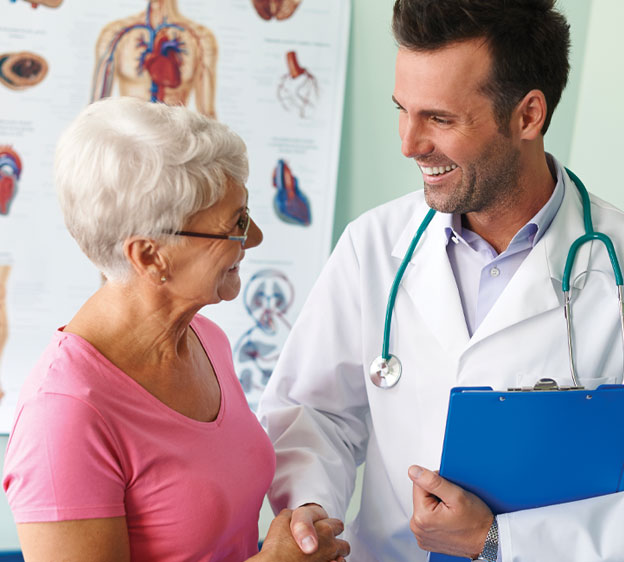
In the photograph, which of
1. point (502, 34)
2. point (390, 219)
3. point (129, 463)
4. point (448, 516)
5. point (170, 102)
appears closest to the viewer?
point (129, 463)

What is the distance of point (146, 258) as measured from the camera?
1059 mm

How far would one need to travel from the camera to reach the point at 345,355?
142cm

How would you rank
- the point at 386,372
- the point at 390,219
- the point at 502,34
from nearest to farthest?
the point at 502,34, the point at 386,372, the point at 390,219

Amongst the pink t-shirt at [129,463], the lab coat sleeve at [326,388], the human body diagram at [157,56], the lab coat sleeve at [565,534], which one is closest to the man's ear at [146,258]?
the pink t-shirt at [129,463]

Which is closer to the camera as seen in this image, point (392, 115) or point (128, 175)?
point (128, 175)

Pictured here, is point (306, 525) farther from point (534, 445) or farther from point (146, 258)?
point (146, 258)

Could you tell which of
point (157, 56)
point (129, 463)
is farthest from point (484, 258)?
point (157, 56)

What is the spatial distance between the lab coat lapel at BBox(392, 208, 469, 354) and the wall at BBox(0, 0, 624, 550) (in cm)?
81

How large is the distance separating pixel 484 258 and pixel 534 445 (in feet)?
1.29

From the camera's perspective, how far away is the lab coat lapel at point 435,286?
51.4 inches

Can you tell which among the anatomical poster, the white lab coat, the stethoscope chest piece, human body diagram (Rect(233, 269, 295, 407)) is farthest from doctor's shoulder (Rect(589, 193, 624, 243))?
human body diagram (Rect(233, 269, 295, 407))

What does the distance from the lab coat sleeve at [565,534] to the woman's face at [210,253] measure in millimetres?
594

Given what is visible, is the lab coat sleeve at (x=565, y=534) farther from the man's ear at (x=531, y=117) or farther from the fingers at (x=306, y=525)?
the man's ear at (x=531, y=117)

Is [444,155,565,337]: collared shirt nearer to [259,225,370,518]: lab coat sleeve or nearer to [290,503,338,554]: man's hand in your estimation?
[259,225,370,518]: lab coat sleeve
